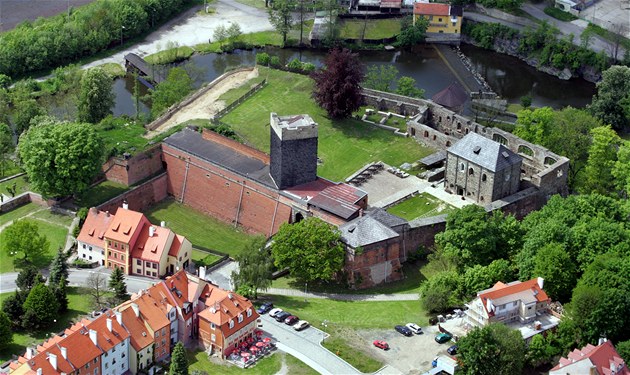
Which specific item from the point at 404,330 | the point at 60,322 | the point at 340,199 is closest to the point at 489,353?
the point at 404,330

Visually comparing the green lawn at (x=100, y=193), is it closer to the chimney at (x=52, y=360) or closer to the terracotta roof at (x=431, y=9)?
the chimney at (x=52, y=360)

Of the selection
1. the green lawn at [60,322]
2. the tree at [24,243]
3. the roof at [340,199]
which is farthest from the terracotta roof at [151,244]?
the roof at [340,199]

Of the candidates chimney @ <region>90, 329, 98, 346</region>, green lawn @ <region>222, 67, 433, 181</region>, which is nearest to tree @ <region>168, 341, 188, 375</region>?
chimney @ <region>90, 329, 98, 346</region>

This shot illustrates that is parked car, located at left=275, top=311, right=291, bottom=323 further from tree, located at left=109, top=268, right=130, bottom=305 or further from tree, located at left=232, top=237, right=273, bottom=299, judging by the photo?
tree, located at left=109, top=268, right=130, bottom=305

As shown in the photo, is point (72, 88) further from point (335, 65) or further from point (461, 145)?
point (461, 145)

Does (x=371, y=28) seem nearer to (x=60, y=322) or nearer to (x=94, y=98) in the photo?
(x=94, y=98)

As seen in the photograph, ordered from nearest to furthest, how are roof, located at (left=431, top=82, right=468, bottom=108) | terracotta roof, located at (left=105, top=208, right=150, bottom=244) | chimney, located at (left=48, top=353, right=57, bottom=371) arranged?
chimney, located at (left=48, top=353, right=57, bottom=371)
terracotta roof, located at (left=105, top=208, right=150, bottom=244)
roof, located at (left=431, top=82, right=468, bottom=108)
